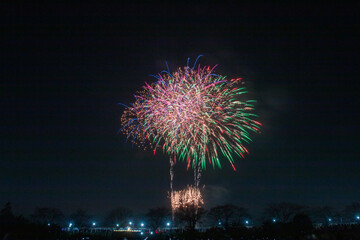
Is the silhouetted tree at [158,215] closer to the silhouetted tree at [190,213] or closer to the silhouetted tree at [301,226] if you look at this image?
the silhouetted tree at [190,213]

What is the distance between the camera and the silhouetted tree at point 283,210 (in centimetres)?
9238

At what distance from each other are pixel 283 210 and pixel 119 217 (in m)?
64.8

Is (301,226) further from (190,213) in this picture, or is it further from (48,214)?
(48,214)

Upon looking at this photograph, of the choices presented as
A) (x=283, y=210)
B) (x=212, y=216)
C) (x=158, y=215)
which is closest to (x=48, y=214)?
(x=158, y=215)

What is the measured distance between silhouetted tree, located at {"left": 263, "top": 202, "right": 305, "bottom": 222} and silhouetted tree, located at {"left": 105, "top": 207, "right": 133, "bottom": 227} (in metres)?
55.9

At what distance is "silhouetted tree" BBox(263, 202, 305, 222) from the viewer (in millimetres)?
92375

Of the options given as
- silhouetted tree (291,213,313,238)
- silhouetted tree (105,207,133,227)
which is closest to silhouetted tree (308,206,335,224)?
silhouetted tree (105,207,133,227)

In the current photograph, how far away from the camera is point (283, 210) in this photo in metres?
95.6

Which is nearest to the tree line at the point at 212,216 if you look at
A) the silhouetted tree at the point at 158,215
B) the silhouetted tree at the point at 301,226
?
the silhouetted tree at the point at 158,215

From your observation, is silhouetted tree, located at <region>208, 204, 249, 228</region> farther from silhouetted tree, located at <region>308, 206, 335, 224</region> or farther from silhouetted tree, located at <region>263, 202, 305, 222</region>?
silhouetted tree, located at <region>308, 206, 335, 224</region>

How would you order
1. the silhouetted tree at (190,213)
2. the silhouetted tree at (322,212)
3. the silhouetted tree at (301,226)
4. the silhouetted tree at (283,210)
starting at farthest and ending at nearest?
the silhouetted tree at (322,212), the silhouetted tree at (283,210), the silhouetted tree at (190,213), the silhouetted tree at (301,226)

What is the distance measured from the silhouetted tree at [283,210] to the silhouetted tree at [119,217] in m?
55.9

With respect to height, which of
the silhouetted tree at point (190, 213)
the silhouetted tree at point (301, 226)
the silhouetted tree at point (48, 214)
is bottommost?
the silhouetted tree at point (301, 226)

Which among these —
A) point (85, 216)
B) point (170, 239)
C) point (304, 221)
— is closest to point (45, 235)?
point (170, 239)
